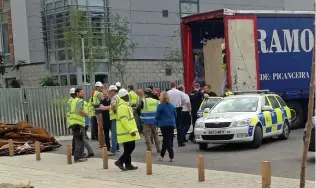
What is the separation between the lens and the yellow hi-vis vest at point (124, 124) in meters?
10.9

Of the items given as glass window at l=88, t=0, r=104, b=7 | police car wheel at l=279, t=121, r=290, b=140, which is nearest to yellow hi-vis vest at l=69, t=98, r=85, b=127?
police car wheel at l=279, t=121, r=290, b=140

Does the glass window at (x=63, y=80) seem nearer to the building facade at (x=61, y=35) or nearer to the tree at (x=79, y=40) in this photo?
the building facade at (x=61, y=35)

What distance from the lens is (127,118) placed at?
11.0m

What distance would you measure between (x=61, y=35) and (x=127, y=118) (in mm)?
24098

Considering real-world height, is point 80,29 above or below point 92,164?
above

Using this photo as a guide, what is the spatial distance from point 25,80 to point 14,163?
2495 cm

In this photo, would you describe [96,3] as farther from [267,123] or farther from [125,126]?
[125,126]

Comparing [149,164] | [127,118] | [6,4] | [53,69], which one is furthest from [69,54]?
[149,164]

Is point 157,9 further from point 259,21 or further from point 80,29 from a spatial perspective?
point 259,21

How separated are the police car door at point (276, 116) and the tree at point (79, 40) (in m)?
16.2

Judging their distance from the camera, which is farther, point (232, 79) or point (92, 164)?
point (232, 79)

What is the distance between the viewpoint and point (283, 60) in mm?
19094

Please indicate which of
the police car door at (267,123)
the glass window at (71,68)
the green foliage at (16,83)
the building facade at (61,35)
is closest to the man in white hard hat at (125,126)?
the police car door at (267,123)

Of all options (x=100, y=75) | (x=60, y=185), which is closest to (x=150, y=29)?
(x=100, y=75)
